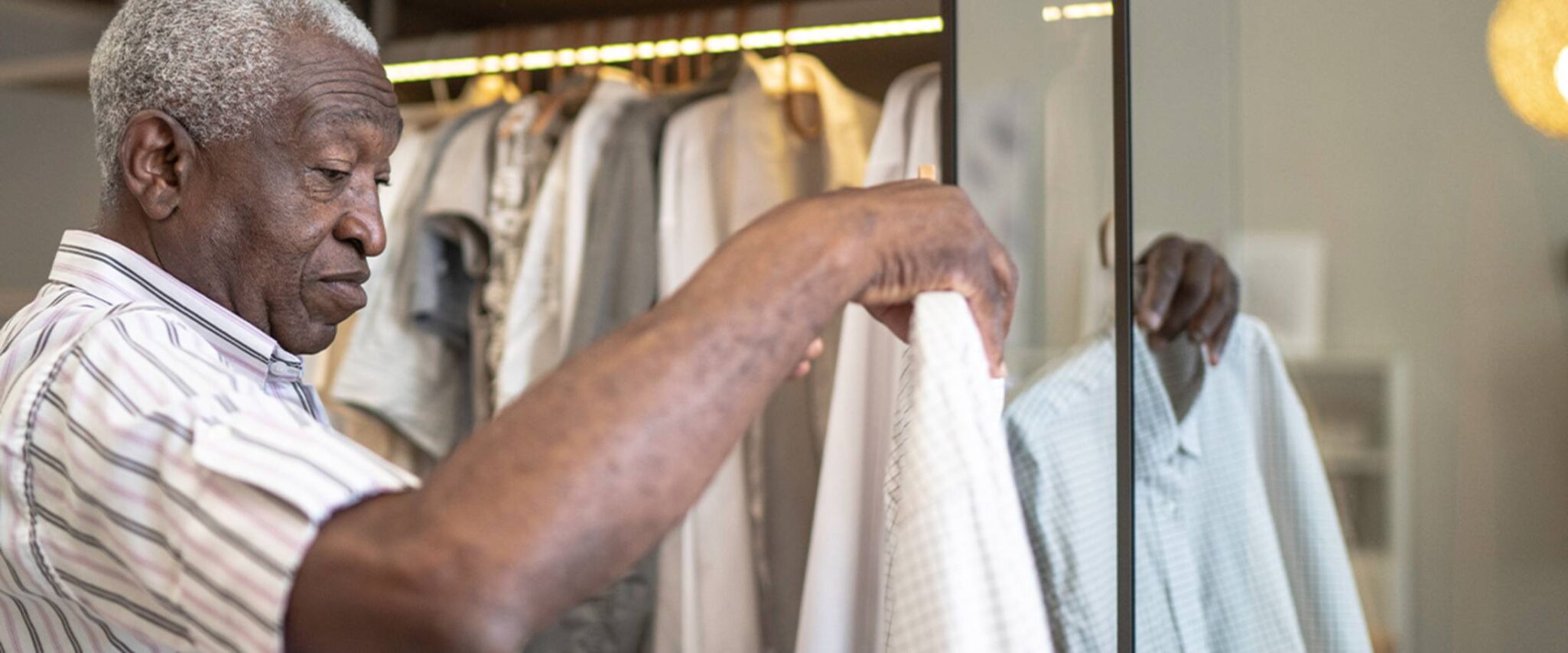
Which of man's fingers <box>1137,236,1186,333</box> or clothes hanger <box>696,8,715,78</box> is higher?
clothes hanger <box>696,8,715,78</box>

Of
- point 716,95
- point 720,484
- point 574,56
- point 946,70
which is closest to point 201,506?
point 946,70

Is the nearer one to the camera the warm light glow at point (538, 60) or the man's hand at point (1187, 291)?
the man's hand at point (1187, 291)

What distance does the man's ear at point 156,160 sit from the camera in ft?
2.24

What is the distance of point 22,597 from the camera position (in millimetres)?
629

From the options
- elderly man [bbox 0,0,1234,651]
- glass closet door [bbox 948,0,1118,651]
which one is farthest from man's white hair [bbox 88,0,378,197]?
glass closet door [bbox 948,0,1118,651]

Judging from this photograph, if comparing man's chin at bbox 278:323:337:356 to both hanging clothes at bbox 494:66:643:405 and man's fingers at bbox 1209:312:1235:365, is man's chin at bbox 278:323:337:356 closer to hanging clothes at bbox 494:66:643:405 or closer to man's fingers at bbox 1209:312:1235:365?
man's fingers at bbox 1209:312:1235:365

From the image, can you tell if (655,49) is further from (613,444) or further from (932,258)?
(613,444)

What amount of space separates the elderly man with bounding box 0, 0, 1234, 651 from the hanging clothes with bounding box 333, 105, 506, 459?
836 millimetres

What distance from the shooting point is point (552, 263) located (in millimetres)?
1568

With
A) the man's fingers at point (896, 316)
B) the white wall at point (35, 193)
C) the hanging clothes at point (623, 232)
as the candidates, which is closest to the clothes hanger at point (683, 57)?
the hanging clothes at point (623, 232)

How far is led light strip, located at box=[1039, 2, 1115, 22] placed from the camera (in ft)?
2.81

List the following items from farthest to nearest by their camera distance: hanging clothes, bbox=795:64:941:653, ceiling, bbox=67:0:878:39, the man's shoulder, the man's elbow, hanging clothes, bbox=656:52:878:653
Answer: ceiling, bbox=67:0:878:39 → hanging clothes, bbox=656:52:878:653 → hanging clothes, bbox=795:64:941:653 → the man's shoulder → the man's elbow

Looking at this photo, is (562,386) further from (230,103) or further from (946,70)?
(946,70)

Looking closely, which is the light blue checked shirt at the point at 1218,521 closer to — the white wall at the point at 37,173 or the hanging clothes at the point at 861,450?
the hanging clothes at the point at 861,450
